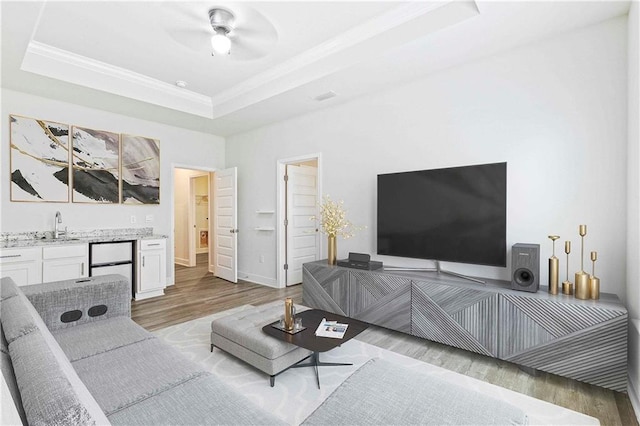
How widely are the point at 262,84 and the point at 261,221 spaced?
7.49 feet

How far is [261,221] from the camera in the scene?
5438 mm

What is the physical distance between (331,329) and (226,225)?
3.73m

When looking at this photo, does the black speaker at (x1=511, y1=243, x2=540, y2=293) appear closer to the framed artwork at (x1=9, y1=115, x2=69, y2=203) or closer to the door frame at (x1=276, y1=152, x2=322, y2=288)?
the door frame at (x1=276, y1=152, x2=322, y2=288)

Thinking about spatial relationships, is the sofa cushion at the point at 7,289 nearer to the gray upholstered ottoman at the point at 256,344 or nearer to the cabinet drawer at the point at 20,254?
the gray upholstered ottoman at the point at 256,344

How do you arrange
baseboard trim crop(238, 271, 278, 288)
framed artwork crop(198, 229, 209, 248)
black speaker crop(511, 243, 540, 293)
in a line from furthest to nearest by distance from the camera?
1. framed artwork crop(198, 229, 209, 248)
2. baseboard trim crop(238, 271, 278, 288)
3. black speaker crop(511, 243, 540, 293)

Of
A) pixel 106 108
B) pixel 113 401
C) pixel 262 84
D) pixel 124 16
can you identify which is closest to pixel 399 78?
pixel 262 84

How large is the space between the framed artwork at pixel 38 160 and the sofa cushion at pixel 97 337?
281 centimetres

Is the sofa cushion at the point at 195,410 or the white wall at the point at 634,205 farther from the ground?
the white wall at the point at 634,205

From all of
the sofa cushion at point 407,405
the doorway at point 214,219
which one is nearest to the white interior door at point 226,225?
the doorway at point 214,219

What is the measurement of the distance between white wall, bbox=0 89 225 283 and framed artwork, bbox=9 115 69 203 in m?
0.07

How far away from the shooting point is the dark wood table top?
2130 mm

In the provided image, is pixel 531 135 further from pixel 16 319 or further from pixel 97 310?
pixel 97 310

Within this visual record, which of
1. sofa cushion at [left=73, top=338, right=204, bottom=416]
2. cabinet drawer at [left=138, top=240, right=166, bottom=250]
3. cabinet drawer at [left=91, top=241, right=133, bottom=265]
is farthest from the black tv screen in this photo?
cabinet drawer at [left=91, top=241, right=133, bottom=265]

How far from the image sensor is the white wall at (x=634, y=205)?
2.03 metres
